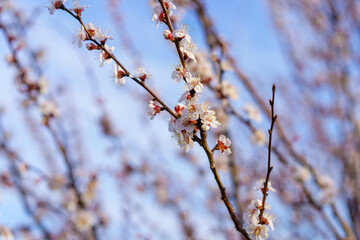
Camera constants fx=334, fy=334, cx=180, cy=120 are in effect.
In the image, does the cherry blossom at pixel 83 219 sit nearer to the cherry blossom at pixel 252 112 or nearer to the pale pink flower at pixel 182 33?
the cherry blossom at pixel 252 112

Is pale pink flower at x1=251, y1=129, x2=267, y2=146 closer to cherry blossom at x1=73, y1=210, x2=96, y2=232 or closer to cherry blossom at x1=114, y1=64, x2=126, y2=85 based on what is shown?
cherry blossom at x1=73, y1=210, x2=96, y2=232

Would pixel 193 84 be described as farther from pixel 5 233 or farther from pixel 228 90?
pixel 5 233

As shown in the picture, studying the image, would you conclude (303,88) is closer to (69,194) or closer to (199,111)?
(69,194)

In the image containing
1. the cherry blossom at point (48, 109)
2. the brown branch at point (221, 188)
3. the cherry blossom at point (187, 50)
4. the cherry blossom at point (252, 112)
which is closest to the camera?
the brown branch at point (221, 188)

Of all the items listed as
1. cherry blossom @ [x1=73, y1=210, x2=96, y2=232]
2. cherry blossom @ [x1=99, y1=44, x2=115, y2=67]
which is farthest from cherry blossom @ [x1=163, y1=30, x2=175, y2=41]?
cherry blossom @ [x1=73, y1=210, x2=96, y2=232]

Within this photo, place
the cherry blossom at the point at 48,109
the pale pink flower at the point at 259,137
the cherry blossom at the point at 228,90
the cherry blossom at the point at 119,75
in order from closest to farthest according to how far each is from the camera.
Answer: the cherry blossom at the point at 119,75
the cherry blossom at the point at 228,90
the pale pink flower at the point at 259,137
the cherry blossom at the point at 48,109

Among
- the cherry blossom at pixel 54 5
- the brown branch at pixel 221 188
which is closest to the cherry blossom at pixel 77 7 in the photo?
the cherry blossom at pixel 54 5

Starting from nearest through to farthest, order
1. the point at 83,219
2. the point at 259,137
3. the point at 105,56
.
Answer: the point at 105,56, the point at 259,137, the point at 83,219

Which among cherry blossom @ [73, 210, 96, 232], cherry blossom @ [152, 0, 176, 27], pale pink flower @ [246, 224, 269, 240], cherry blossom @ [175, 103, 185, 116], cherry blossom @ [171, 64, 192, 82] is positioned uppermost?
cherry blossom @ [73, 210, 96, 232]

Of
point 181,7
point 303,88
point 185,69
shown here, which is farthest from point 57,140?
point 303,88

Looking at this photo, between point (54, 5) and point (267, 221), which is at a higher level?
point (54, 5)

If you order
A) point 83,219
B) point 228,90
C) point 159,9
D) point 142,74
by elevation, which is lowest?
point 142,74

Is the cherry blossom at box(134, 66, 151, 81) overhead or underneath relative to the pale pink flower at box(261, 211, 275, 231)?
overhead

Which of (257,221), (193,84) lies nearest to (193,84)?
(193,84)
